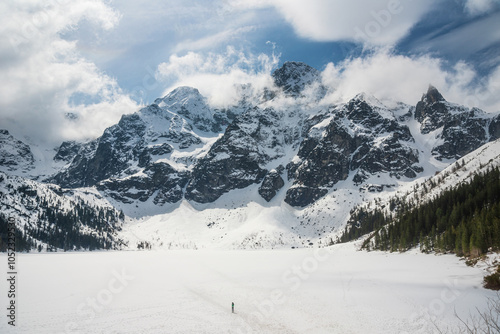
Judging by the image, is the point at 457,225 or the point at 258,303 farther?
the point at 457,225

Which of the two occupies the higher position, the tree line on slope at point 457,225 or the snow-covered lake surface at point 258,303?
the tree line on slope at point 457,225

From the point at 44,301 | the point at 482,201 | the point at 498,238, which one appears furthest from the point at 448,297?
the point at 482,201

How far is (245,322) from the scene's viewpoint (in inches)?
1193

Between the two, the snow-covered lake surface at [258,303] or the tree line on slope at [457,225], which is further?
the tree line on slope at [457,225]

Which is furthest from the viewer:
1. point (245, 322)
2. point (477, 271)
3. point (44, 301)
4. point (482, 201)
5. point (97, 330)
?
point (482, 201)

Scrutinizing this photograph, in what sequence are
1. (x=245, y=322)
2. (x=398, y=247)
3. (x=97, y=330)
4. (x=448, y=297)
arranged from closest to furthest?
(x=97, y=330)
(x=245, y=322)
(x=448, y=297)
(x=398, y=247)

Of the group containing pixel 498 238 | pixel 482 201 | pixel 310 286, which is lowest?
pixel 310 286

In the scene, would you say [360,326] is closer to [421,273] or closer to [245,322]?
[245,322]

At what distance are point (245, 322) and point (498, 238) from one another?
1997 inches

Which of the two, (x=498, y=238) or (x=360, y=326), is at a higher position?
(x=498, y=238)

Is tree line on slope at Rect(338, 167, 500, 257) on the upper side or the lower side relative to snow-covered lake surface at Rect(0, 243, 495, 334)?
upper

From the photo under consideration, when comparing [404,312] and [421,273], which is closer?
[404,312]

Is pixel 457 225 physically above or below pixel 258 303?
above

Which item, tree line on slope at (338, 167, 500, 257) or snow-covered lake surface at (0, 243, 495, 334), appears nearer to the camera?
snow-covered lake surface at (0, 243, 495, 334)
